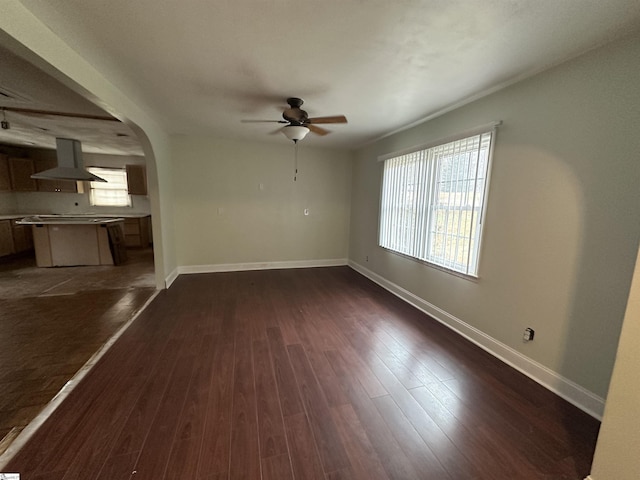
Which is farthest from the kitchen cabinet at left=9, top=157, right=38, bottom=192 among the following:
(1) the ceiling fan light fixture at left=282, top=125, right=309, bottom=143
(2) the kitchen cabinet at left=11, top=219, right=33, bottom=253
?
(1) the ceiling fan light fixture at left=282, top=125, right=309, bottom=143

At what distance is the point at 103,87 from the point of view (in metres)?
2.22

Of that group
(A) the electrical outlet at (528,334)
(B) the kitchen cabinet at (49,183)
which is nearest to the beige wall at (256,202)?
(A) the electrical outlet at (528,334)

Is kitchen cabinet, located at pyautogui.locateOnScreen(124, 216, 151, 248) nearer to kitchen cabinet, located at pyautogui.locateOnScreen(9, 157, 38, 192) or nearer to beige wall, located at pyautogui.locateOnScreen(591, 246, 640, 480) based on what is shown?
kitchen cabinet, located at pyautogui.locateOnScreen(9, 157, 38, 192)

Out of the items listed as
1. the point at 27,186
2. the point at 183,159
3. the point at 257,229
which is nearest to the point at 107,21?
A: the point at 183,159

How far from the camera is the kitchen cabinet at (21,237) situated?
214 inches

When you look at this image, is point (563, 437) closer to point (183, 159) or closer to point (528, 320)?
point (528, 320)

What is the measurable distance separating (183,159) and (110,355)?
3.29 m

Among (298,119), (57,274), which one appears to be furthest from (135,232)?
(298,119)

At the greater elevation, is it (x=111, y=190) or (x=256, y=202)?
(x=111, y=190)

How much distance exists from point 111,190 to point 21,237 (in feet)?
6.52

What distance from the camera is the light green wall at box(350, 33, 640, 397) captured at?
1.59 m

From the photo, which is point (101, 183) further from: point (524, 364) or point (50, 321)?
point (524, 364)

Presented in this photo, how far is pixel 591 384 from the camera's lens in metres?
1.73

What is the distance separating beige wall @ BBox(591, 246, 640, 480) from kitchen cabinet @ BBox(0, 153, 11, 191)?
9389 millimetres
